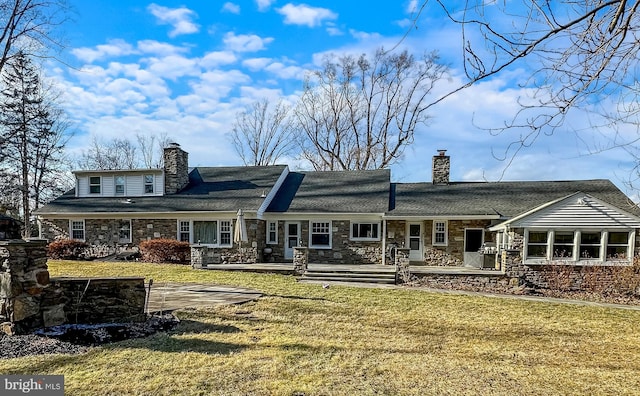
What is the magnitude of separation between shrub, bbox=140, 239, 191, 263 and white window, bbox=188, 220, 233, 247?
0.91 meters

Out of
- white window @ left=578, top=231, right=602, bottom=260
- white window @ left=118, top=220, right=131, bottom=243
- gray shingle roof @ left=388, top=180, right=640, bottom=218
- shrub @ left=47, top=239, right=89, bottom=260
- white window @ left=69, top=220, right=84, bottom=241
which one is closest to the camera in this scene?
white window @ left=578, top=231, right=602, bottom=260

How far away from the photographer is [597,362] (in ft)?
17.0

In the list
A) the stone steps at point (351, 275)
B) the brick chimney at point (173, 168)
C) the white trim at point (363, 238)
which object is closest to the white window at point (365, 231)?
the white trim at point (363, 238)

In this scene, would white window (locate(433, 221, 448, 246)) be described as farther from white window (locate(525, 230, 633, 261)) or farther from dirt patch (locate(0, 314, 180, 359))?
dirt patch (locate(0, 314, 180, 359))

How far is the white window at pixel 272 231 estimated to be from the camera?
17.1 metres

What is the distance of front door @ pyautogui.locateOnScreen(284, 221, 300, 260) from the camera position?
55.3ft

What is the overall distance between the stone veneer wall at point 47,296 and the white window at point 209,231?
33.7 ft

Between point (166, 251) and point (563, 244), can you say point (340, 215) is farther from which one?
point (563, 244)

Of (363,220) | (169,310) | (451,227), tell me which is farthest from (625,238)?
(169,310)

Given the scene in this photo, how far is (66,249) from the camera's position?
54.4 feet

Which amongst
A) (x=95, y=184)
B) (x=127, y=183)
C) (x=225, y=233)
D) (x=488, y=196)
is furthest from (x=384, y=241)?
(x=95, y=184)

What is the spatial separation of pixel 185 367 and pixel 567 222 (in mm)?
13196

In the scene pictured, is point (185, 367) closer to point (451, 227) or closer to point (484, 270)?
point (484, 270)

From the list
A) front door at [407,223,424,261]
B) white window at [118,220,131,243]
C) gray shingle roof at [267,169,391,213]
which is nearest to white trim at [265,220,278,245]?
gray shingle roof at [267,169,391,213]
